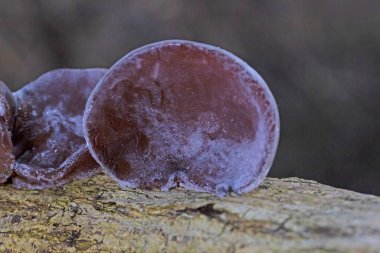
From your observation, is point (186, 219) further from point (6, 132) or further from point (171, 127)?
point (6, 132)

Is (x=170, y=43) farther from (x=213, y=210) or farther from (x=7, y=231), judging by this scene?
(x=7, y=231)

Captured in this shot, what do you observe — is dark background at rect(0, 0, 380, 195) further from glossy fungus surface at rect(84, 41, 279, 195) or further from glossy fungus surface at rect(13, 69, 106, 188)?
glossy fungus surface at rect(84, 41, 279, 195)

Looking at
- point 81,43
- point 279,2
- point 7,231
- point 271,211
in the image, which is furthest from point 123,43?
point 271,211

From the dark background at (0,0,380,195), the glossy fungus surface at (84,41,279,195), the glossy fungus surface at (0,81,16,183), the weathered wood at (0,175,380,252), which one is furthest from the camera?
the dark background at (0,0,380,195)

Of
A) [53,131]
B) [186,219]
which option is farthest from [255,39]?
[186,219]

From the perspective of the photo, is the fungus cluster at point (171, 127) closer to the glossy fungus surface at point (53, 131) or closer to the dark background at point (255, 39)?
the glossy fungus surface at point (53, 131)

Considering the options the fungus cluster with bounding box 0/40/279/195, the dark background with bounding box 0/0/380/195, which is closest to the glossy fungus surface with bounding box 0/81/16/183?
the fungus cluster with bounding box 0/40/279/195
